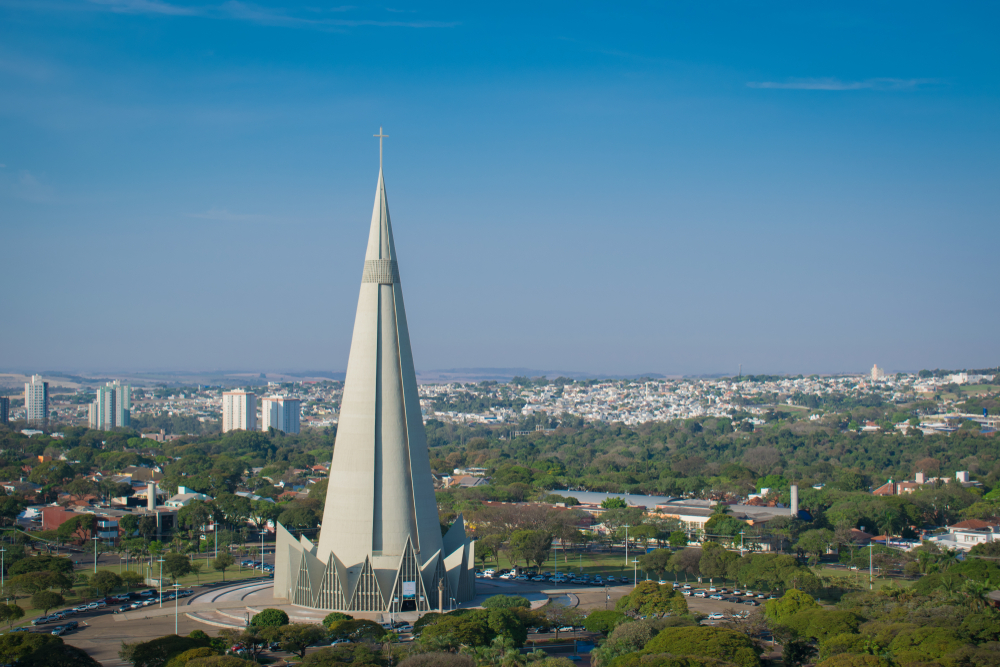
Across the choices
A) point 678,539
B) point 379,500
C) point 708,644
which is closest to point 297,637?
point 379,500

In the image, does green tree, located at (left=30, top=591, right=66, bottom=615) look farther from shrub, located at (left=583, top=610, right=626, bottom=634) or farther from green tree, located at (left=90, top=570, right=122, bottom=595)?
shrub, located at (left=583, top=610, right=626, bottom=634)

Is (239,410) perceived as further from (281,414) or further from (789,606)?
(789,606)

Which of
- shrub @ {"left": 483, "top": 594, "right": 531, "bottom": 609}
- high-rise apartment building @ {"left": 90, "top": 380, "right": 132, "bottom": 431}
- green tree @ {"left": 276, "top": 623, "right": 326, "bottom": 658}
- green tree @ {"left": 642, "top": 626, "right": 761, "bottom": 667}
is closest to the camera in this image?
green tree @ {"left": 642, "top": 626, "right": 761, "bottom": 667}

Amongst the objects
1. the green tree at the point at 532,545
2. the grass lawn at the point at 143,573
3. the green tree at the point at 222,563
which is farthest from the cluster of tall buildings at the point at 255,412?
the green tree at the point at 532,545

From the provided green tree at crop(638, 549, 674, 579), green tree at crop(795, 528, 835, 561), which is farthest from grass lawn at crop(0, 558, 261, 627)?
green tree at crop(795, 528, 835, 561)

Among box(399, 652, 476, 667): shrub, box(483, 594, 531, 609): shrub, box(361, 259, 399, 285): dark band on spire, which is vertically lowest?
box(483, 594, 531, 609): shrub

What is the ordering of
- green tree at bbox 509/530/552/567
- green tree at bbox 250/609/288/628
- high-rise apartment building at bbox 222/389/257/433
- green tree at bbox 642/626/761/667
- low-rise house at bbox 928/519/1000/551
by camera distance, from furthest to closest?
high-rise apartment building at bbox 222/389/257/433 → low-rise house at bbox 928/519/1000/551 → green tree at bbox 509/530/552/567 → green tree at bbox 250/609/288/628 → green tree at bbox 642/626/761/667
